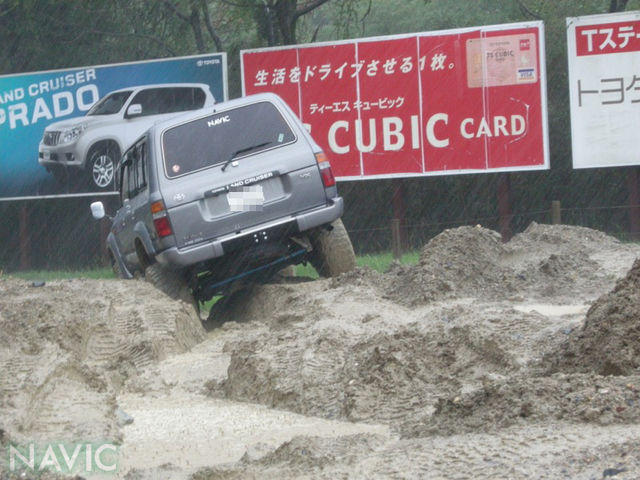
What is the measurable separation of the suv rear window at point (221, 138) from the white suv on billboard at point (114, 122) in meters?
8.04

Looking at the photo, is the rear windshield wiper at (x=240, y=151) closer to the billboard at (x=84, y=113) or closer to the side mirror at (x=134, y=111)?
the billboard at (x=84, y=113)

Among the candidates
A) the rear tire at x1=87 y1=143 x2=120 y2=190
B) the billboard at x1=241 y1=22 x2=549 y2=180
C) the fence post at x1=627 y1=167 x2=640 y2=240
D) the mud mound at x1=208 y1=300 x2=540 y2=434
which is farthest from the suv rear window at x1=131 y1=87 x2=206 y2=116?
the mud mound at x1=208 y1=300 x2=540 y2=434

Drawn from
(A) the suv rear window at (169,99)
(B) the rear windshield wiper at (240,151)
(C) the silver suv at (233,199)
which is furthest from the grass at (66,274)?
(B) the rear windshield wiper at (240,151)

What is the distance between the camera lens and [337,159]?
1867 centimetres

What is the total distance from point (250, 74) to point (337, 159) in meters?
2.10

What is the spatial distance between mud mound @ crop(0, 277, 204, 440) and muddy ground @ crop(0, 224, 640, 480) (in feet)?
0.07

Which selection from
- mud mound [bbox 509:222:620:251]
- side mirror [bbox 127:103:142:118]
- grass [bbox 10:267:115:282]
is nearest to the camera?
mud mound [bbox 509:222:620:251]

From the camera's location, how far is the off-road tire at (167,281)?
11.9 m

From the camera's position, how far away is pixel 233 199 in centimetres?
1137

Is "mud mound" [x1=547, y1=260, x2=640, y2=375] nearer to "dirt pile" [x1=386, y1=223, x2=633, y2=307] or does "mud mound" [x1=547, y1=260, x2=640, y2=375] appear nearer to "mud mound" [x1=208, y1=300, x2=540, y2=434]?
"mud mound" [x1=208, y1=300, x2=540, y2=434]

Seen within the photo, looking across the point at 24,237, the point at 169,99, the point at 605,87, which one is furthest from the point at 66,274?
the point at 605,87

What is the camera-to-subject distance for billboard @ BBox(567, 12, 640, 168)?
17188 mm

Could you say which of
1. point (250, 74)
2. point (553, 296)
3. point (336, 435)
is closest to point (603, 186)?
point (250, 74)

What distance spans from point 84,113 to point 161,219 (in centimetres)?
979
